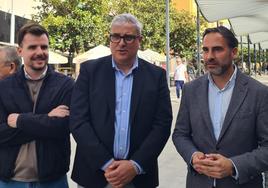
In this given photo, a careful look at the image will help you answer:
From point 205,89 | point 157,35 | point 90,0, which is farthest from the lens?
point 157,35

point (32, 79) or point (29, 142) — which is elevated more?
point (32, 79)

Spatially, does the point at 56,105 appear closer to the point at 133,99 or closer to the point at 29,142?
the point at 29,142

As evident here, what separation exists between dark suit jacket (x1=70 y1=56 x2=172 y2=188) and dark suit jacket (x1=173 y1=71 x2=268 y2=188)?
221 mm

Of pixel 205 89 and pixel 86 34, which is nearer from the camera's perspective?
pixel 205 89

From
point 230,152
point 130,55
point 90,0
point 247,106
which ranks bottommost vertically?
point 230,152

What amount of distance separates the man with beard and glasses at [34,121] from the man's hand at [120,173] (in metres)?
0.47

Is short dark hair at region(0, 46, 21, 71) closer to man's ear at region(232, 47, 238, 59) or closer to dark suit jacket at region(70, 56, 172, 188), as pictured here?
dark suit jacket at region(70, 56, 172, 188)

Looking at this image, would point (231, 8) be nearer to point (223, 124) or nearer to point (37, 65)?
point (223, 124)

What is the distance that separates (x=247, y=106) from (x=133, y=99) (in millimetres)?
774

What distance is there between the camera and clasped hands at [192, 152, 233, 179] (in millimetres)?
2812

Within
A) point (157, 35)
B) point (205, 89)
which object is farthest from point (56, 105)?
point (157, 35)

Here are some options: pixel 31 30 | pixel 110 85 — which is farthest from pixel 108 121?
pixel 31 30

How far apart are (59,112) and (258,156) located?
1.37 metres

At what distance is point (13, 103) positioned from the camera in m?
3.23
